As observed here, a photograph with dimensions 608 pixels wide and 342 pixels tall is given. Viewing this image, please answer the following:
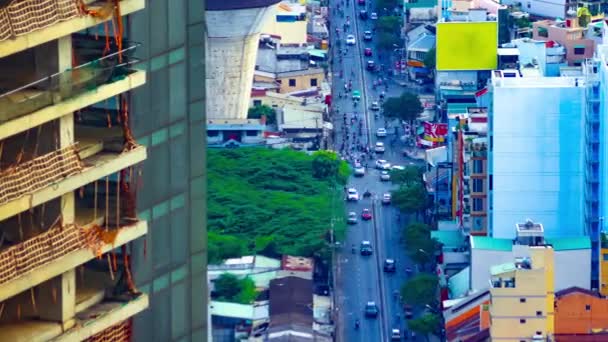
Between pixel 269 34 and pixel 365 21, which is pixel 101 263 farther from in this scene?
pixel 365 21

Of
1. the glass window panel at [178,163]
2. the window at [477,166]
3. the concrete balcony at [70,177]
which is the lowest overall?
the window at [477,166]

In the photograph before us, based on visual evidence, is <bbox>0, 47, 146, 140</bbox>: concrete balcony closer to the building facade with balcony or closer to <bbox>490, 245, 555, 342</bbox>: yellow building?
<bbox>490, 245, 555, 342</bbox>: yellow building

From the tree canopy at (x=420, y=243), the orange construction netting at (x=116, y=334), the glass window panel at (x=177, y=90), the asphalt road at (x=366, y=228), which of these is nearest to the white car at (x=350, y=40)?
the asphalt road at (x=366, y=228)

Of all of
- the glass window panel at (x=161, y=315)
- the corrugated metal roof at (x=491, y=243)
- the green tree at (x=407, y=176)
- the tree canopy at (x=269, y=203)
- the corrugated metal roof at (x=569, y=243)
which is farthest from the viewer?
the green tree at (x=407, y=176)

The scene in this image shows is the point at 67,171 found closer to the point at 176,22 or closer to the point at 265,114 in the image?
the point at 176,22

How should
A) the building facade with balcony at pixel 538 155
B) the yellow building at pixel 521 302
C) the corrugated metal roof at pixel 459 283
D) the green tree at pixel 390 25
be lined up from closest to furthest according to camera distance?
1. the yellow building at pixel 521 302
2. the corrugated metal roof at pixel 459 283
3. the building facade with balcony at pixel 538 155
4. the green tree at pixel 390 25

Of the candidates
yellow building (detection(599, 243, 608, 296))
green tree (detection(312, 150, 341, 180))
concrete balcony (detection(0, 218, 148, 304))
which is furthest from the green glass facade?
green tree (detection(312, 150, 341, 180))

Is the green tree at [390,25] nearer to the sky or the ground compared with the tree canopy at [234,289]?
nearer to the sky

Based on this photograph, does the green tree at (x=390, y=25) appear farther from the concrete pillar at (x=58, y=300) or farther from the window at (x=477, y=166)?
the concrete pillar at (x=58, y=300)
